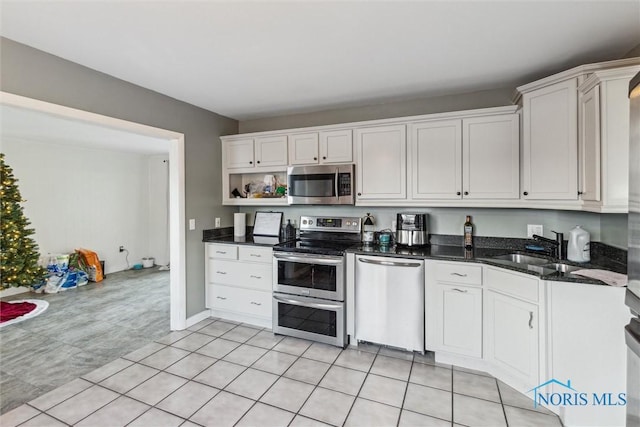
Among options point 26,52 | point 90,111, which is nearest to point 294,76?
point 90,111

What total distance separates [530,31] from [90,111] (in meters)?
3.23

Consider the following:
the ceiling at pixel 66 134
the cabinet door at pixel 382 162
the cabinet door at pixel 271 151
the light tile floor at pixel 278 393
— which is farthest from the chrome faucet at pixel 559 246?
the ceiling at pixel 66 134

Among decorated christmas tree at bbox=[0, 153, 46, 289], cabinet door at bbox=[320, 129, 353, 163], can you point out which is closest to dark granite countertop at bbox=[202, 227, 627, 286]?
cabinet door at bbox=[320, 129, 353, 163]

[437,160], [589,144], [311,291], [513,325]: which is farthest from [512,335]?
[311,291]

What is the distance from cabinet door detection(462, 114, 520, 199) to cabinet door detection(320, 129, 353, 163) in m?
1.09

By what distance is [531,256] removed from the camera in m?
2.56

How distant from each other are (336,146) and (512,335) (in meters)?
2.26

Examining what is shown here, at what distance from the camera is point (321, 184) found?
3.28 meters

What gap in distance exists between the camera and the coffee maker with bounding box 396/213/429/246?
116 inches

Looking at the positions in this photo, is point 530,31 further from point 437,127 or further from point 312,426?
point 312,426

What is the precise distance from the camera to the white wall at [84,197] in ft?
15.6

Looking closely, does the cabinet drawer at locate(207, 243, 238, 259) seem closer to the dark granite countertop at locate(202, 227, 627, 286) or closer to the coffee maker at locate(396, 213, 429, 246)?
the dark granite countertop at locate(202, 227, 627, 286)

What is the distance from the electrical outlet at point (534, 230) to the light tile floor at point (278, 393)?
4.31 ft

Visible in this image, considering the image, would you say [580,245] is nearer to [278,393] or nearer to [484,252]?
[484,252]
